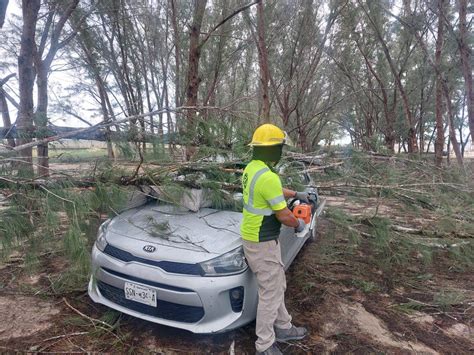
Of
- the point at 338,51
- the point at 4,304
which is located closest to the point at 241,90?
the point at 338,51

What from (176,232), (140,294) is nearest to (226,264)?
(176,232)

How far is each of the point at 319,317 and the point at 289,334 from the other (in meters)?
0.49

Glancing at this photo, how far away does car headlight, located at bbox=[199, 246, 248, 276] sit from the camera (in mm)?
2414

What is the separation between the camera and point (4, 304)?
309cm

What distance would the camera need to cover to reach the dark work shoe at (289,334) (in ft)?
8.47

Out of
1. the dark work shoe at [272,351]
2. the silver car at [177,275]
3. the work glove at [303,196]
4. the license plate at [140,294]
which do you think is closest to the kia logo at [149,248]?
the silver car at [177,275]

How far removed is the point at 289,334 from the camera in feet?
8.49

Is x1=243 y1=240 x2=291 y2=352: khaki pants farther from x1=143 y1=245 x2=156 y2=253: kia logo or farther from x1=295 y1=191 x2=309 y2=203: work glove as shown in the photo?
x1=143 y1=245 x2=156 y2=253: kia logo

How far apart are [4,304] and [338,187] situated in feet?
11.6

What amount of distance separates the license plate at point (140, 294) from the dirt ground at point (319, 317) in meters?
0.37

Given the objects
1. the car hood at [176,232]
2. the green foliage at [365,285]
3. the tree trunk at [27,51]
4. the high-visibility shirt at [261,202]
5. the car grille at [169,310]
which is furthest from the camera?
the tree trunk at [27,51]

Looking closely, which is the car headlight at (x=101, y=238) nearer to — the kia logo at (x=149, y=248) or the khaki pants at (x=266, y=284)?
the kia logo at (x=149, y=248)

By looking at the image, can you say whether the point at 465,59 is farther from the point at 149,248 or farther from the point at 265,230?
the point at 149,248

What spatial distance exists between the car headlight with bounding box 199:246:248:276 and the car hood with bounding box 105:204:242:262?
0.04 metres
